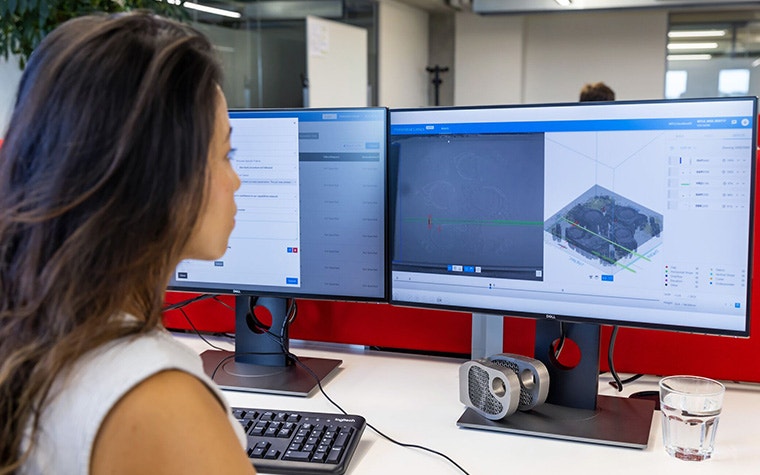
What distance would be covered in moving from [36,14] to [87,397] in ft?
7.84

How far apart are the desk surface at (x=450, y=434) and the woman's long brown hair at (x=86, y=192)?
1.58ft

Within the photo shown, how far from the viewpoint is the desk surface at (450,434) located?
1.00 m

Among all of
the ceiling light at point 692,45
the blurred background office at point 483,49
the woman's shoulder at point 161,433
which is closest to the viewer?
the woman's shoulder at point 161,433

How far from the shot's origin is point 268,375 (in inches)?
53.0

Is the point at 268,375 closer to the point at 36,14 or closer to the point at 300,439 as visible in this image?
the point at 300,439

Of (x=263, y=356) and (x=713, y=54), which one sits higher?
(x=713, y=54)

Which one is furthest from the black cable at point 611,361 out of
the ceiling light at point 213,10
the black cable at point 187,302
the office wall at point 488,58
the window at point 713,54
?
the office wall at point 488,58

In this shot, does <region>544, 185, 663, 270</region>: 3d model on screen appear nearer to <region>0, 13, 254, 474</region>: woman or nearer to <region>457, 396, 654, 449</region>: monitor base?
<region>457, 396, 654, 449</region>: monitor base

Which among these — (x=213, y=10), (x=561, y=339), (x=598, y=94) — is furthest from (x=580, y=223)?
(x=213, y=10)

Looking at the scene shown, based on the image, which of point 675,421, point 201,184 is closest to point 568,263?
point 675,421

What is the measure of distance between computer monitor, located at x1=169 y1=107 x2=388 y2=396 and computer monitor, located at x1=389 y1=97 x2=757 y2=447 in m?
0.04

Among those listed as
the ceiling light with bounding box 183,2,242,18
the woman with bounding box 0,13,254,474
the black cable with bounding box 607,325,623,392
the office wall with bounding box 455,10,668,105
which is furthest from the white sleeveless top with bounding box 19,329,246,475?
the office wall with bounding box 455,10,668,105

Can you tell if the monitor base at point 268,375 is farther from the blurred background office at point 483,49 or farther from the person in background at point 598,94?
the blurred background office at point 483,49

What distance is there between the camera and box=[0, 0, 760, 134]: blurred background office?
5.35m
